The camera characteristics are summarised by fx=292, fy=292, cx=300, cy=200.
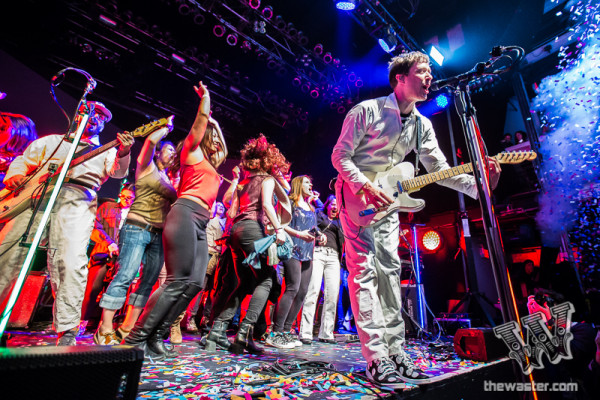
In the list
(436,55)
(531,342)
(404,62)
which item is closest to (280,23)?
(436,55)

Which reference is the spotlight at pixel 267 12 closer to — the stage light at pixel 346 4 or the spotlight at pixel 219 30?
the spotlight at pixel 219 30

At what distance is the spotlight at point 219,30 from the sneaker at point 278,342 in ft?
23.2

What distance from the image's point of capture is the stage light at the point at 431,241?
9664 mm

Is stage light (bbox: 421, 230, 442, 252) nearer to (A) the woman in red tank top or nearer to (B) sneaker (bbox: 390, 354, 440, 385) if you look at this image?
(B) sneaker (bbox: 390, 354, 440, 385)

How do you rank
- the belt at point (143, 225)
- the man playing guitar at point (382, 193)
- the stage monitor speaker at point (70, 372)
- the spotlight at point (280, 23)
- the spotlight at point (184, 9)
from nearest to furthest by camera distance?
the stage monitor speaker at point (70, 372), the man playing guitar at point (382, 193), the belt at point (143, 225), the spotlight at point (184, 9), the spotlight at point (280, 23)

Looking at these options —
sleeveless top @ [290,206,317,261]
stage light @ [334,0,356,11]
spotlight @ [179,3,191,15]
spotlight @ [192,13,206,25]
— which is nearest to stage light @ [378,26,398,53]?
stage light @ [334,0,356,11]

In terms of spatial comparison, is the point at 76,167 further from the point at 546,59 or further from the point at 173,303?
the point at 546,59

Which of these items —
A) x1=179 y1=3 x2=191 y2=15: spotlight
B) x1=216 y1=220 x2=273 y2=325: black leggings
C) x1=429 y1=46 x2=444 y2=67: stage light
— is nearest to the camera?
x1=216 y1=220 x2=273 y2=325: black leggings

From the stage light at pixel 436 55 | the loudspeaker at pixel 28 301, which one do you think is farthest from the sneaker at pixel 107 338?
the stage light at pixel 436 55

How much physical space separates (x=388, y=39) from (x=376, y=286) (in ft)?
25.1

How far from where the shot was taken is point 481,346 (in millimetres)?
3035

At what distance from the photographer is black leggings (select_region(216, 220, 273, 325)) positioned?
11.5ft

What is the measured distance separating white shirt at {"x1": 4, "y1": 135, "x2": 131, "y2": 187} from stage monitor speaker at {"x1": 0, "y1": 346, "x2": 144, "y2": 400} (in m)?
2.81

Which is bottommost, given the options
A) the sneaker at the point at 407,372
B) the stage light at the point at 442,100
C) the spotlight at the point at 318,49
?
the sneaker at the point at 407,372
